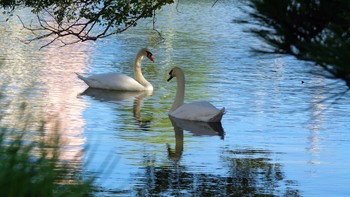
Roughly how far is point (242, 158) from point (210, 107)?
424 centimetres

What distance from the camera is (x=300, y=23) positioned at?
25.1 feet

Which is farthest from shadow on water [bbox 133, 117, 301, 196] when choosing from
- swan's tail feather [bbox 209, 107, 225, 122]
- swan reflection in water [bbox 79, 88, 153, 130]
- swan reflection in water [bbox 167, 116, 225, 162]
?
swan reflection in water [bbox 79, 88, 153, 130]

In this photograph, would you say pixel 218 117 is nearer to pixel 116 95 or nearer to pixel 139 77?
pixel 116 95

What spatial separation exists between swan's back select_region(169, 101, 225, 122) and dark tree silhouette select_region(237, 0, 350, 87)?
1174cm

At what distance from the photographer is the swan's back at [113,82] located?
24969 mm

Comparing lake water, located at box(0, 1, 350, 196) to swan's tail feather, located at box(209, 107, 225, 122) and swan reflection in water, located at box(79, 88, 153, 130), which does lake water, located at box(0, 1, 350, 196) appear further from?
swan's tail feather, located at box(209, 107, 225, 122)

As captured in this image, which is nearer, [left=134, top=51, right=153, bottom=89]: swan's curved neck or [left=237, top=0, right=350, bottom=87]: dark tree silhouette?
[left=237, top=0, right=350, bottom=87]: dark tree silhouette

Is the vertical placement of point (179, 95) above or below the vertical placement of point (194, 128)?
above

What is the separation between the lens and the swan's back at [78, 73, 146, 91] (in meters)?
25.0

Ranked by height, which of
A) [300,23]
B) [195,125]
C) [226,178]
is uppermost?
[300,23]

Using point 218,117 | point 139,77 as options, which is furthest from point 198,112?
point 139,77

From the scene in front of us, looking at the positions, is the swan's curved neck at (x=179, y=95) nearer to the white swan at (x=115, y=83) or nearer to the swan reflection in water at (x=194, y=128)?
the swan reflection in water at (x=194, y=128)

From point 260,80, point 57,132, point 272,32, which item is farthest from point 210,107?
point 57,132

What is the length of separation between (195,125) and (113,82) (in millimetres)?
5538
